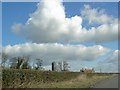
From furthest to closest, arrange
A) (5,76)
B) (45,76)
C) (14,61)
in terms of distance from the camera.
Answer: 1. (14,61)
2. (45,76)
3. (5,76)

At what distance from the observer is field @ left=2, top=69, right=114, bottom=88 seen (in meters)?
19.9

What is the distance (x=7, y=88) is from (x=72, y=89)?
9.32 m

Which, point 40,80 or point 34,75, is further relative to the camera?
point 34,75

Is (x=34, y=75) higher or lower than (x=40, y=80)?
higher

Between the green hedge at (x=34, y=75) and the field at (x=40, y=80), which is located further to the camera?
the green hedge at (x=34, y=75)

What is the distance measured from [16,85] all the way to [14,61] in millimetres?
32992

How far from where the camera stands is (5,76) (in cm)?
2589

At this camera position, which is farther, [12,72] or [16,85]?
[12,72]

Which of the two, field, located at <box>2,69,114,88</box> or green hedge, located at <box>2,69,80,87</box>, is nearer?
field, located at <box>2,69,114,88</box>

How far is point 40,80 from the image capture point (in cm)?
2914

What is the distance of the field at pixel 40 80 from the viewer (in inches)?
782

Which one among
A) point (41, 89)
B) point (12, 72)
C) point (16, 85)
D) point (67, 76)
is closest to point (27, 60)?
point (67, 76)

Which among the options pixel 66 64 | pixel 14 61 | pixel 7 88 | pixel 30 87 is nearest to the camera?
pixel 7 88

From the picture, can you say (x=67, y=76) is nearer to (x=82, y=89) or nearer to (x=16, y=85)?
(x=82, y=89)
